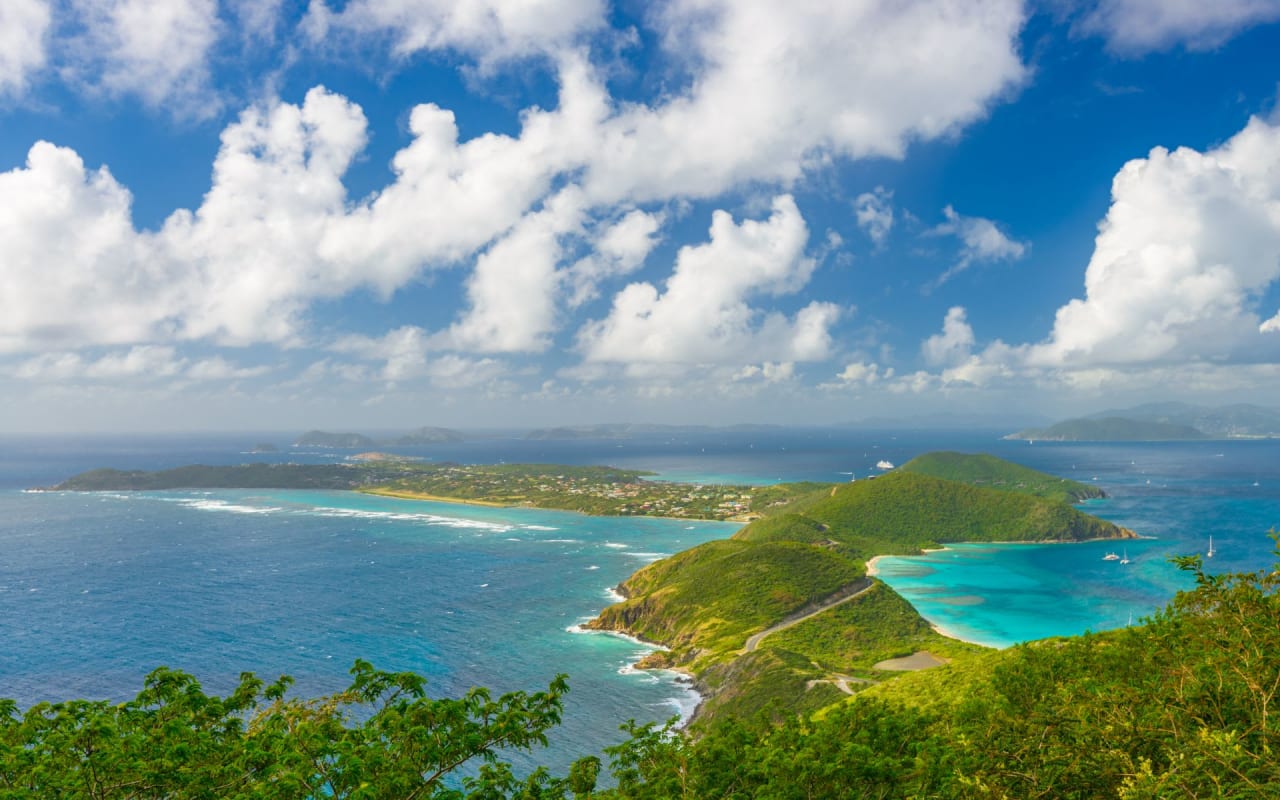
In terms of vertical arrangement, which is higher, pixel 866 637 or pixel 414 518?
pixel 414 518

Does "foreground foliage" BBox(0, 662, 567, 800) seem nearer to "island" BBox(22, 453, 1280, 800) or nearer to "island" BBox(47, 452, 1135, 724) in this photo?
"island" BBox(22, 453, 1280, 800)

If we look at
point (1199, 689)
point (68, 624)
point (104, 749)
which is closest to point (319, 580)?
point (68, 624)

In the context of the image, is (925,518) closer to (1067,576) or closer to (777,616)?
(1067,576)

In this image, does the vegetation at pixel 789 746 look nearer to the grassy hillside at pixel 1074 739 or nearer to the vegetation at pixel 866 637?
the grassy hillside at pixel 1074 739

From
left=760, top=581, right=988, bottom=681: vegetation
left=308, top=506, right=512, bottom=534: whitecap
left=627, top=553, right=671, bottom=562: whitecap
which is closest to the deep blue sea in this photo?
left=627, top=553, right=671, bottom=562: whitecap

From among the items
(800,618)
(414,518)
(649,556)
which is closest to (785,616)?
(800,618)

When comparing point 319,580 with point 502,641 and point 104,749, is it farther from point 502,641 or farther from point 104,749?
point 104,749
